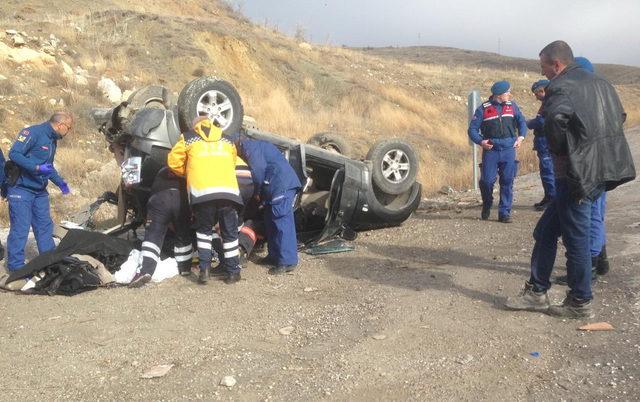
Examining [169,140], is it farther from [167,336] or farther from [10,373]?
[10,373]

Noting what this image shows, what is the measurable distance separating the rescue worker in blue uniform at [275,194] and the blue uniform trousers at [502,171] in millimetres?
3018

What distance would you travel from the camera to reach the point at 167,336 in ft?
16.4

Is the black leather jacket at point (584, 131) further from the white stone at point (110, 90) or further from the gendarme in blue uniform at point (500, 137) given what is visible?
the white stone at point (110, 90)

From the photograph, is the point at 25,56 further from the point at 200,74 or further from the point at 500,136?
the point at 500,136

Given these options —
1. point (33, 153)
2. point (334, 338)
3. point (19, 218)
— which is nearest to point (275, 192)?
point (334, 338)

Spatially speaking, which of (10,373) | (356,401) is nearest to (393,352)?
(356,401)

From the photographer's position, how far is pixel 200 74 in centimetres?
2066

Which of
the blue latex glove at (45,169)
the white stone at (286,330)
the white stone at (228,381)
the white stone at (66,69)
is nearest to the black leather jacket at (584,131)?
the white stone at (286,330)

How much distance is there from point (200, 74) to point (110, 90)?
12.7ft

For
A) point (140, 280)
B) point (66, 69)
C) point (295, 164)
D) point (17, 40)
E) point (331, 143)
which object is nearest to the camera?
point (140, 280)

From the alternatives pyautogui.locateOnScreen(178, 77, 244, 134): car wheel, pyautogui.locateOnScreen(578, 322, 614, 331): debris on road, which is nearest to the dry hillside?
pyautogui.locateOnScreen(178, 77, 244, 134): car wheel

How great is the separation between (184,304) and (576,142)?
3269mm

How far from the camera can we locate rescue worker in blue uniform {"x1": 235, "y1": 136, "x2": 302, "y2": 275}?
22.6 feet

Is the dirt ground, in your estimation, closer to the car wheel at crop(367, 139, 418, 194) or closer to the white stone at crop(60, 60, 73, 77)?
the car wheel at crop(367, 139, 418, 194)
